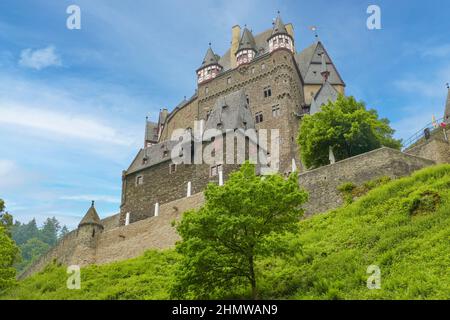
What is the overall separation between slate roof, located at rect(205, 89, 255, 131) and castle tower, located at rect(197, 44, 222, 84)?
14166 millimetres

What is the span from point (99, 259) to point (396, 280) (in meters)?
26.4


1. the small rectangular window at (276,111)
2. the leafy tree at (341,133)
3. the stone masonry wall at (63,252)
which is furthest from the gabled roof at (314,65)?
the stone masonry wall at (63,252)

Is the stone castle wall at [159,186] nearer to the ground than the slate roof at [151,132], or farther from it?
nearer to the ground

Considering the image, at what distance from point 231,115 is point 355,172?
17.0 metres

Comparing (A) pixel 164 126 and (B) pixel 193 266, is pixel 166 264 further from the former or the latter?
(A) pixel 164 126

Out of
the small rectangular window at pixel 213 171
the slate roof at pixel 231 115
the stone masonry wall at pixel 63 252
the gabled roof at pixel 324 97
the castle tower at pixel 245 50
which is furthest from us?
the castle tower at pixel 245 50

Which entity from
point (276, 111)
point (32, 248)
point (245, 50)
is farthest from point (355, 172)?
point (32, 248)

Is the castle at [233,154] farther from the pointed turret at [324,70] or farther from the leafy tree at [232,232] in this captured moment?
the leafy tree at [232,232]

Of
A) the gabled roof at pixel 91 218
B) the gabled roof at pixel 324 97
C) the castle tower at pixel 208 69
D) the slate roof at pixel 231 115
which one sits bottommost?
the gabled roof at pixel 91 218

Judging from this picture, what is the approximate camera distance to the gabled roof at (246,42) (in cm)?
6134

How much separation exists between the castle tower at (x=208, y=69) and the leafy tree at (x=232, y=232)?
43.8 m

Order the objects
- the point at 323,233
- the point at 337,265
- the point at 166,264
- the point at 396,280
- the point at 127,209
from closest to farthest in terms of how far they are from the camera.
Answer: the point at 396,280
the point at 337,265
the point at 323,233
the point at 166,264
the point at 127,209

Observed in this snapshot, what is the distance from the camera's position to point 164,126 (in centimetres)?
6662
